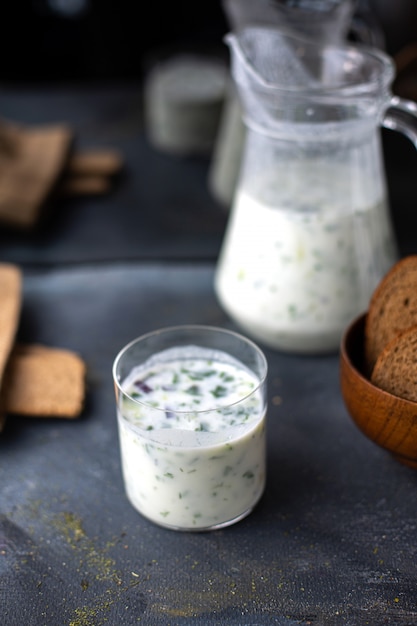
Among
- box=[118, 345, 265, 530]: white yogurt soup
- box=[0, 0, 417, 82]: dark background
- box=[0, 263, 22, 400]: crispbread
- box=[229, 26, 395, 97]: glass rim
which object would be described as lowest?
box=[0, 0, 417, 82]: dark background

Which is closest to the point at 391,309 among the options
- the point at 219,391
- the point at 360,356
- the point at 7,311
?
the point at 360,356

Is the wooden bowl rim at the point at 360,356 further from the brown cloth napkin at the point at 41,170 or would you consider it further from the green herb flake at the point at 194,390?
the brown cloth napkin at the point at 41,170

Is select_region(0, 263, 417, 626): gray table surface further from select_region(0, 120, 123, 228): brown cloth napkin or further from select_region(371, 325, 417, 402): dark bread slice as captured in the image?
select_region(0, 120, 123, 228): brown cloth napkin

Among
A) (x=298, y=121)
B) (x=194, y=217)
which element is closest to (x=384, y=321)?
(x=298, y=121)

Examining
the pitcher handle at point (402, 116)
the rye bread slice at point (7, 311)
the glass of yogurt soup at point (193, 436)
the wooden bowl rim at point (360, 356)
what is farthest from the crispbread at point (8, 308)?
the pitcher handle at point (402, 116)

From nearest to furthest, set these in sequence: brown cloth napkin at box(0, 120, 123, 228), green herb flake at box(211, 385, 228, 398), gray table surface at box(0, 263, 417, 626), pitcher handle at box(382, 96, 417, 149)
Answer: gray table surface at box(0, 263, 417, 626) → green herb flake at box(211, 385, 228, 398) → pitcher handle at box(382, 96, 417, 149) → brown cloth napkin at box(0, 120, 123, 228)

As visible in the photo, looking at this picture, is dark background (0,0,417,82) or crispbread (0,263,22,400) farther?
dark background (0,0,417,82)

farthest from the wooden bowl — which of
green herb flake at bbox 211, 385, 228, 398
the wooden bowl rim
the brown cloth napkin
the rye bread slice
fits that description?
the brown cloth napkin
